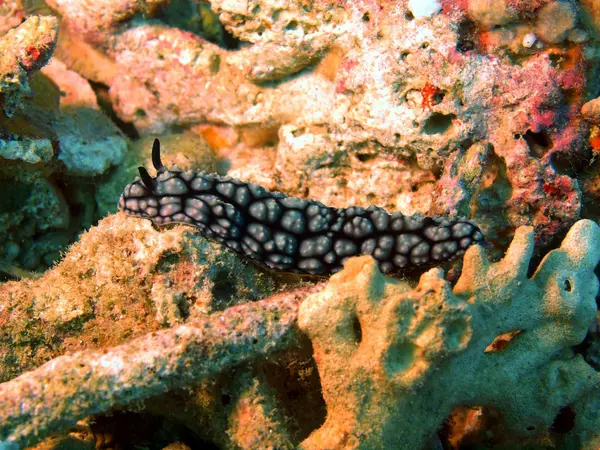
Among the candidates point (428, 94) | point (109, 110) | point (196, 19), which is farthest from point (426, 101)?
point (109, 110)

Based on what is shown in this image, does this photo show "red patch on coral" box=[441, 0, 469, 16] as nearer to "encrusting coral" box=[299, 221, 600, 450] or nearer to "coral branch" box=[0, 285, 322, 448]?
"encrusting coral" box=[299, 221, 600, 450]

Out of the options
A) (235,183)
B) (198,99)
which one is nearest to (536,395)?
(235,183)

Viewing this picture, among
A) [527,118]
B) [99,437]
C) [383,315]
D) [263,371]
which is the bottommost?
[99,437]

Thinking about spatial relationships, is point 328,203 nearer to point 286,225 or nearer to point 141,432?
point 286,225

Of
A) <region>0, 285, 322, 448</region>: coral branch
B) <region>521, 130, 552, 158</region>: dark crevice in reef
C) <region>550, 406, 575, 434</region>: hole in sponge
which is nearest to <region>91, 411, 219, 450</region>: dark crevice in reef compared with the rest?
<region>0, 285, 322, 448</region>: coral branch

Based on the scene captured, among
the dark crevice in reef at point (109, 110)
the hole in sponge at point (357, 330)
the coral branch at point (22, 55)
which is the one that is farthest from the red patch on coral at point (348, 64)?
the dark crevice in reef at point (109, 110)

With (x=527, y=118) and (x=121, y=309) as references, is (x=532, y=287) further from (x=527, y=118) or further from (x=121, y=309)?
(x=121, y=309)
